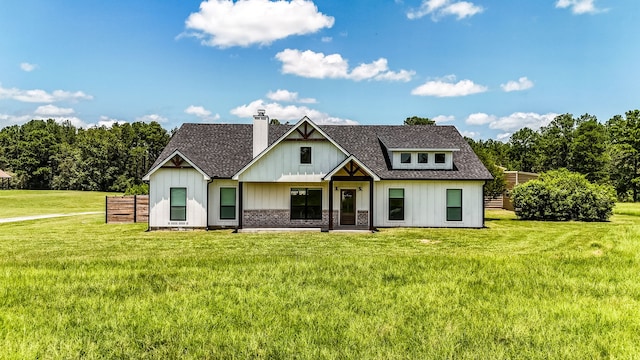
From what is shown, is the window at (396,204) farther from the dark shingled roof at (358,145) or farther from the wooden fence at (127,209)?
the wooden fence at (127,209)

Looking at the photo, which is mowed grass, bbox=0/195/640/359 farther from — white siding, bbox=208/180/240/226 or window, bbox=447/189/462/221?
window, bbox=447/189/462/221

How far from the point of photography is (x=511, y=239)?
1725cm

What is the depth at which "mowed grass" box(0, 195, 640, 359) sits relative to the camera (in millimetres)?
5793

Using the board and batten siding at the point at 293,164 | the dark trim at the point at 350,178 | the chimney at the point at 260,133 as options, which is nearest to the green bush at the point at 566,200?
the dark trim at the point at 350,178

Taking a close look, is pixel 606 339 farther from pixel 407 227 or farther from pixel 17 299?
pixel 407 227

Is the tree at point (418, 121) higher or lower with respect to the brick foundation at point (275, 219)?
higher

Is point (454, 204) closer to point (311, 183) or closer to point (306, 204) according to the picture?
point (311, 183)

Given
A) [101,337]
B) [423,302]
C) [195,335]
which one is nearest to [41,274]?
[101,337]

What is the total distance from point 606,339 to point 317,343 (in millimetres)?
4015

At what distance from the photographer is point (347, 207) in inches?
862

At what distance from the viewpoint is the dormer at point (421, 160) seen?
22.5m

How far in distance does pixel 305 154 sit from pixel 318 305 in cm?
1352

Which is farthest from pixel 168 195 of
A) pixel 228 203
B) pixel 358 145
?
Answer: pixel 358 145

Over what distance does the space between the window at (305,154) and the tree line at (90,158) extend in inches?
1970
